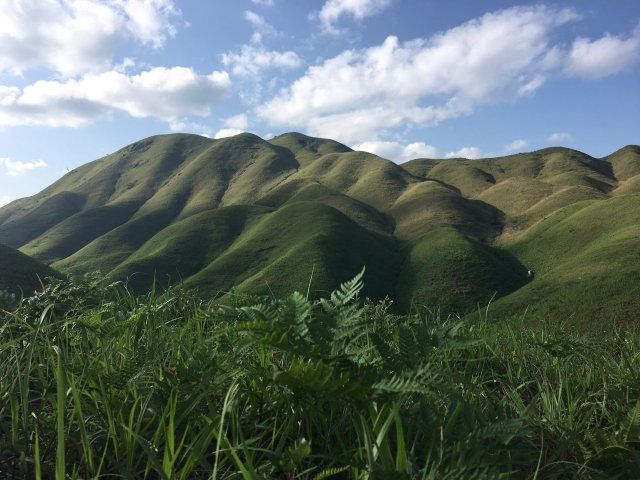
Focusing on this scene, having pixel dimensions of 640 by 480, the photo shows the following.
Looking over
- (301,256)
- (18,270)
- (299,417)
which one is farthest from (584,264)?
(18,270)

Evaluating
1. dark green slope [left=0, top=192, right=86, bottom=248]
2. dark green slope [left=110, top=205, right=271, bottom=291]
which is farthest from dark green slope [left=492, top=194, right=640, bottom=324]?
dark green slope [left=0, top=192, right=86, bottom=248]

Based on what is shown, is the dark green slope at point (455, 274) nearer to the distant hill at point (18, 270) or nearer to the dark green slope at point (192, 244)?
the dark green slope at point (192, 244)

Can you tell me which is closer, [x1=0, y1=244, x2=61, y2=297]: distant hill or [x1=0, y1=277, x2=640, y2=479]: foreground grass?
[x1=0, y1=277, x2=640, y2=479]: foreground grass

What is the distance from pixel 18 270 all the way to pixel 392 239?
7726cm

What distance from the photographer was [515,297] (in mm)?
68250

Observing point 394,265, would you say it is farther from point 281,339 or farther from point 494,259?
point 281,339

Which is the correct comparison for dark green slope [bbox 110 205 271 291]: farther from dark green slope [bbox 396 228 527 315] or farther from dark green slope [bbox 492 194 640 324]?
dark green slope [bbox 492 194 640 324]

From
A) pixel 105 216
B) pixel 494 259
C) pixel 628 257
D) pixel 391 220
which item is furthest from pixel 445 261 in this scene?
pixel 105 216

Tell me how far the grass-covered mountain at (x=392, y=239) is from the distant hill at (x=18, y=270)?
14.8 meters

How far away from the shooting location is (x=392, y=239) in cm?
11675

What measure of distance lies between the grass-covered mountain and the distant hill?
48.4 feet

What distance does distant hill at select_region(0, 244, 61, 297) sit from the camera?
65062 millimetres

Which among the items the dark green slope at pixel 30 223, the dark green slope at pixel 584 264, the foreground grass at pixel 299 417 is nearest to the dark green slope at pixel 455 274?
the dark green slope at pixel 584 264

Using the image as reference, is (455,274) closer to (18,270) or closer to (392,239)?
(392,239)
